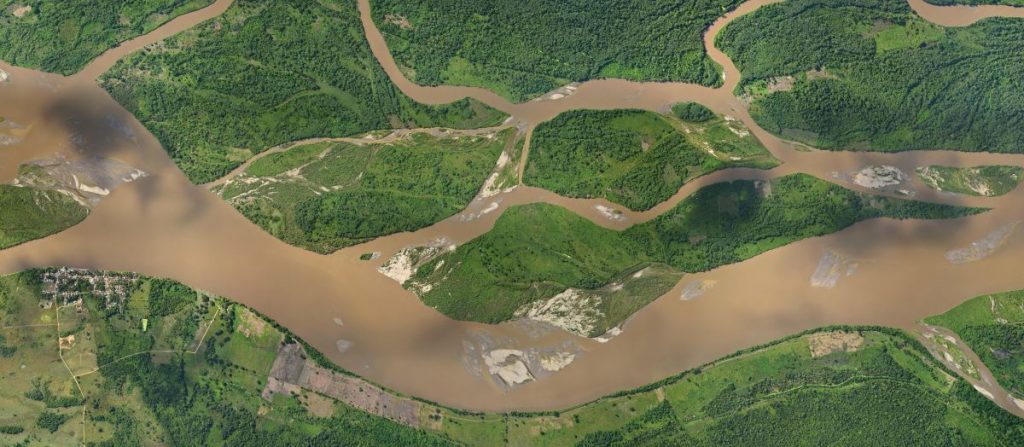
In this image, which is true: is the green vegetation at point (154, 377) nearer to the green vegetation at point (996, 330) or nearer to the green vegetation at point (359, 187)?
the green vegetation at point (359, 187)

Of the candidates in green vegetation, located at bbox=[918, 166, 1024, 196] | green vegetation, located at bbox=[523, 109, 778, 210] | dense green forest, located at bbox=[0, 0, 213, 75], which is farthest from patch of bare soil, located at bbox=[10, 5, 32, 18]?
green vegetation, located at bbox=[918, 166, 1024, 196]

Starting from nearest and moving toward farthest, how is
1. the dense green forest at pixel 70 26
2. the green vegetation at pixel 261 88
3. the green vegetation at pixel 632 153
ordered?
the green vegetation at pixel 632 153 < the green vegetation at pixel 261 88 < the dense green forest at pixel 70 26

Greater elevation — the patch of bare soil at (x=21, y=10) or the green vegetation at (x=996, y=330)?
the patch of bare soil at (x=21, y=10)

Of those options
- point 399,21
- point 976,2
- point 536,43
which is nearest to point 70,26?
point 399,21

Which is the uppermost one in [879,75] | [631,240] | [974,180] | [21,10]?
[879,75]

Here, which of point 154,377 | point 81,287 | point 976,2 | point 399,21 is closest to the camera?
point 154,377

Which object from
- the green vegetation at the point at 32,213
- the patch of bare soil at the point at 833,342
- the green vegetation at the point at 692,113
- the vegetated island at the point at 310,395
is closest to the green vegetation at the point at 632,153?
the green vegetation at the point at 692,113

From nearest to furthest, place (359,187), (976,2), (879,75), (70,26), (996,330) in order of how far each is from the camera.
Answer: (996,330)
(359,187)
(70,26)
(879,75)
(976,2)

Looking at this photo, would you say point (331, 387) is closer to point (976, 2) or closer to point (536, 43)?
point (536, 43)
